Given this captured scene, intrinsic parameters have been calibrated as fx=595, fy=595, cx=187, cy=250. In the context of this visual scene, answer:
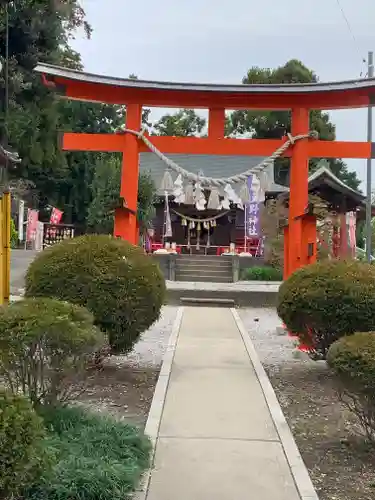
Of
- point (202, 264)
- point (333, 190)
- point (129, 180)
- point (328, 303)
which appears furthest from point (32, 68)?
point (328, 303)

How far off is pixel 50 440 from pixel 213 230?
26481 millimetres

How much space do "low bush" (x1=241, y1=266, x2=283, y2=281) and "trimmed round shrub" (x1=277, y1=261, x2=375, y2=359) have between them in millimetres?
15013

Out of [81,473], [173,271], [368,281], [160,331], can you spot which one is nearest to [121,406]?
[81,473]

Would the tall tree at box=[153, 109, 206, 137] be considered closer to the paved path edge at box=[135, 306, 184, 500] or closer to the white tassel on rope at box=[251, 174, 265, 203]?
the white tassel on rope at box=[251, 174, 265, 203]

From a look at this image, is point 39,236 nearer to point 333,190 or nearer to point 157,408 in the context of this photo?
point 333,190

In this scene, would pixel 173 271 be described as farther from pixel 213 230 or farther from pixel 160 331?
pixel 160 331

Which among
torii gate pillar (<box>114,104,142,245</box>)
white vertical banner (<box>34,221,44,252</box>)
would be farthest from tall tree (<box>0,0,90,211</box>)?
torii gate pillar (<box>114,104,142,245</box>)

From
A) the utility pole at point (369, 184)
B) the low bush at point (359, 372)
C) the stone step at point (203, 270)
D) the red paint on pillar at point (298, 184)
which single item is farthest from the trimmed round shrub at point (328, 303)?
the utility pole at point (369, 184)

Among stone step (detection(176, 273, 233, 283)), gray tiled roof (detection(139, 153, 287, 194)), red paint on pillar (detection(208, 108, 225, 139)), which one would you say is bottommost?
stone step (detection(176, 273, 233, 283))

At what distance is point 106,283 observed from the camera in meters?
6.89

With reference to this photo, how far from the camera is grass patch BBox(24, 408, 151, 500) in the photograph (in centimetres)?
367

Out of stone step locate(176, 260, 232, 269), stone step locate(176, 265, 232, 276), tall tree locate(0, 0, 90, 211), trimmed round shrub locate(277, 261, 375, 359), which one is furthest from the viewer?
stone step locate(176, 260, 232, 269)

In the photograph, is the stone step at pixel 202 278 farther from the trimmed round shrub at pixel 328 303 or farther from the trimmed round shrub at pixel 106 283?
the trimmed round shrub at pixel 106 283

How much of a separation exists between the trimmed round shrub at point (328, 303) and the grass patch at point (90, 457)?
3.13 m
